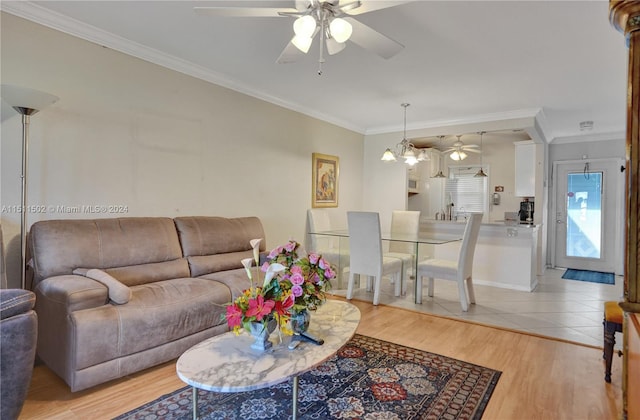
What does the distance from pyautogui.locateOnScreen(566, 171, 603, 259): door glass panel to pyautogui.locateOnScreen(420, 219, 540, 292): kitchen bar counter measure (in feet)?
6.58

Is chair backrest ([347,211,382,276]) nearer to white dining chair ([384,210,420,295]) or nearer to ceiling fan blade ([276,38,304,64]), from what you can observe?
white dining chair ([384,210,420,295])

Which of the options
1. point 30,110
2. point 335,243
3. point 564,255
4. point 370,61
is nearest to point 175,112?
point 30,110

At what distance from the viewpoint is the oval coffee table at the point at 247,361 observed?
1427mm

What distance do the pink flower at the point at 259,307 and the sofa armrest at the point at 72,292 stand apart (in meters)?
1.10

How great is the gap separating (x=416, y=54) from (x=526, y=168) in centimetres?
369

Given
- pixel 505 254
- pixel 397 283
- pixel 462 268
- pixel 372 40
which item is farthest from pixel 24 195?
pixel 505 254

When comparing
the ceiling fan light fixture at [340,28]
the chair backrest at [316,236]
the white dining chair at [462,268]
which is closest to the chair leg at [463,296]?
the white dining chair at [462,268]

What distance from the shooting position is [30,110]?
2246mm

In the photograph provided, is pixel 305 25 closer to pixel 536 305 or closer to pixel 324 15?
pixel 324 15

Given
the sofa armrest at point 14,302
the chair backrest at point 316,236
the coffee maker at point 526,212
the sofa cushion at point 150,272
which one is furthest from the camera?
the coffee maker at point 526,212

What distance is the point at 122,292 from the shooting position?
2119 millimetres

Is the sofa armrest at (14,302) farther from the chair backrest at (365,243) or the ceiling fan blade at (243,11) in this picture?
the chair backrest at (365,243)

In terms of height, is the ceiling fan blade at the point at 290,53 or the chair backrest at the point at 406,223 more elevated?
the ceiling fan blade at the point at 290,53

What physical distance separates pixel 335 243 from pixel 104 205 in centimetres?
284
